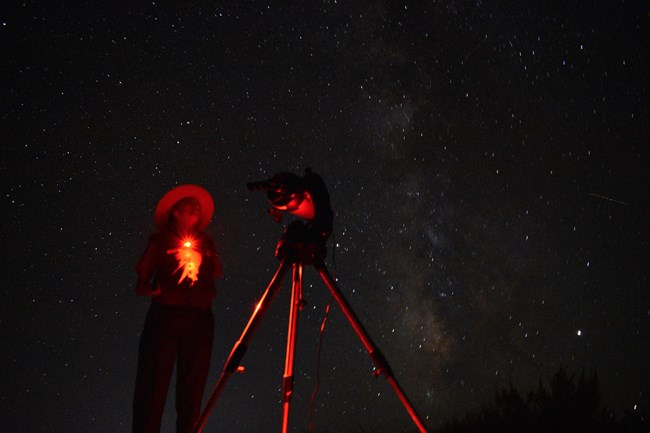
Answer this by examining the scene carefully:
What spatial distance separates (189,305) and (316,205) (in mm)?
1062

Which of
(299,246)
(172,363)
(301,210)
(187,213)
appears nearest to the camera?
(299,246)

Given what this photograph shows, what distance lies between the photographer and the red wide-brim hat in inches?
111

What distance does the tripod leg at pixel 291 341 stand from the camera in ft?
5.84

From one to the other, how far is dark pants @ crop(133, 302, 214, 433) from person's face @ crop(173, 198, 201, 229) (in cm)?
59

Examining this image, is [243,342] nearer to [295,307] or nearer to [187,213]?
[295,307]

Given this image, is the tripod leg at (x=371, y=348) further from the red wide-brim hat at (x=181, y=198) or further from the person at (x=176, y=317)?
the red wide-brim hat at (x=181, y=198)

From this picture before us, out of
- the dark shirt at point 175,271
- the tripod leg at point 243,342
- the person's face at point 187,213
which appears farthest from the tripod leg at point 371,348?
the person's face at point 187,213

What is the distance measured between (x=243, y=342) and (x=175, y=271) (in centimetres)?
107

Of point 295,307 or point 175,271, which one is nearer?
point 295,307

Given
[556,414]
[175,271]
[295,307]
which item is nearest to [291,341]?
[295,307]

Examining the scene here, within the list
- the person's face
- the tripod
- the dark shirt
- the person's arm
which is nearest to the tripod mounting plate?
the tripod

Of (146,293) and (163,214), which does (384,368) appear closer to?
(146,293)

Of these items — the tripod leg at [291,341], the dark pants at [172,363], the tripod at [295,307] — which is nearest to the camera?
the tripod at [295,307]

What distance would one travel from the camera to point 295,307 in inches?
73.9
